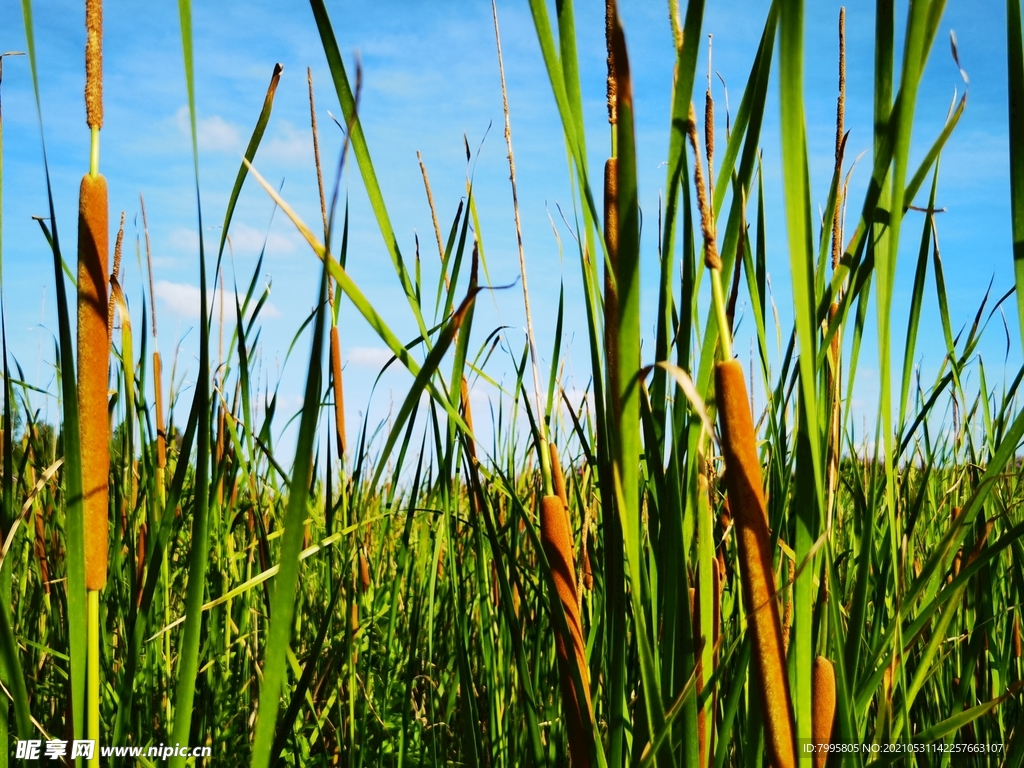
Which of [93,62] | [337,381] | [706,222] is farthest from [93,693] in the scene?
[337,381]

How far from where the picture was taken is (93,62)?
0.77 meters

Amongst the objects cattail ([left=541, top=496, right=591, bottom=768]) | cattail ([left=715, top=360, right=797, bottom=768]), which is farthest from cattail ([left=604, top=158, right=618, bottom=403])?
cattail ([left=541, top=496, right=591, bottom=768])

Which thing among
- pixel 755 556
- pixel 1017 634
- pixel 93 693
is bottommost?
pixel 1017 634

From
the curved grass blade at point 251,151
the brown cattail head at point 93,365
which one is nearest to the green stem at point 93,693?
the brown cattail head at point 93,365

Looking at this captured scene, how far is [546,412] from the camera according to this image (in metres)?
1.04

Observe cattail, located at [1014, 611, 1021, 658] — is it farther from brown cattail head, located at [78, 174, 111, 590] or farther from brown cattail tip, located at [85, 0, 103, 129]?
brown cattail tip, located at [85, 0, 103, 129]

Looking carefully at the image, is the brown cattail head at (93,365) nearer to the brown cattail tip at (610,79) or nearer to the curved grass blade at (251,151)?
the curved grass blade at (251,151)

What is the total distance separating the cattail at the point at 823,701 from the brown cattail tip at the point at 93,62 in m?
0.98

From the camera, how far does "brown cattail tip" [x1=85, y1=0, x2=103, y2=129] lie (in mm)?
772

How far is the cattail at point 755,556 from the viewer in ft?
2.14

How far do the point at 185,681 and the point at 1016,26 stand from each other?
0.93 m

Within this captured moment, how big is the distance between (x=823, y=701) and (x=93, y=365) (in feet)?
2.93

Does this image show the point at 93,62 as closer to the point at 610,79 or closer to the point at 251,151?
the point at 251,151

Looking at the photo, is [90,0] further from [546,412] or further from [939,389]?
[939,389]
